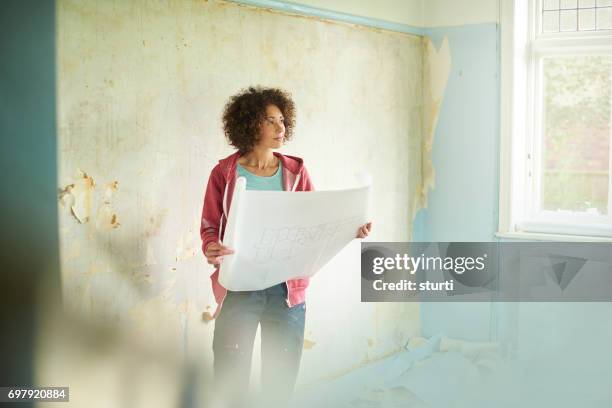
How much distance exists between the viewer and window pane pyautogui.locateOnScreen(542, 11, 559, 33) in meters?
3.75

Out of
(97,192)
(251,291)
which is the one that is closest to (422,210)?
(251,291)

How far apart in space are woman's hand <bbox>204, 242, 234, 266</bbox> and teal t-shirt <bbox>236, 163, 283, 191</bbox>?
263 millimetres

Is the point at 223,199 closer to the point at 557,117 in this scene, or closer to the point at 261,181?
the point at 261,181

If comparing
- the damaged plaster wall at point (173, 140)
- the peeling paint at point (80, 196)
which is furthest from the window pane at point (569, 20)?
the peeling paint at point (80, 196)

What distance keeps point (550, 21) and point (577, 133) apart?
1.91 feet

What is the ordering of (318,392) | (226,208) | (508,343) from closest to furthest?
(226,208) < (318,392) < (508,343)

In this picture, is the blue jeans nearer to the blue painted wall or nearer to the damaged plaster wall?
the damaged plaster wall

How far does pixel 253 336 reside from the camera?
248cm

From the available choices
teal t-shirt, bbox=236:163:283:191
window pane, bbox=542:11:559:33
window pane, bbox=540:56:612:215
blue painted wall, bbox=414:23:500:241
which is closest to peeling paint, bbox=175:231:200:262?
teal t-shirt, bbox=236:163:283:191

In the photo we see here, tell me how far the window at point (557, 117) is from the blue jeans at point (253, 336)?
1.76 meters

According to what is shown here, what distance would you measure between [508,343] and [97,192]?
95.9 inches

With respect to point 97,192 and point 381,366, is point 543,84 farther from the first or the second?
point 97,192

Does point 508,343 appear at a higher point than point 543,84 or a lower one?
lower

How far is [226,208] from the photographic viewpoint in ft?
7.84
